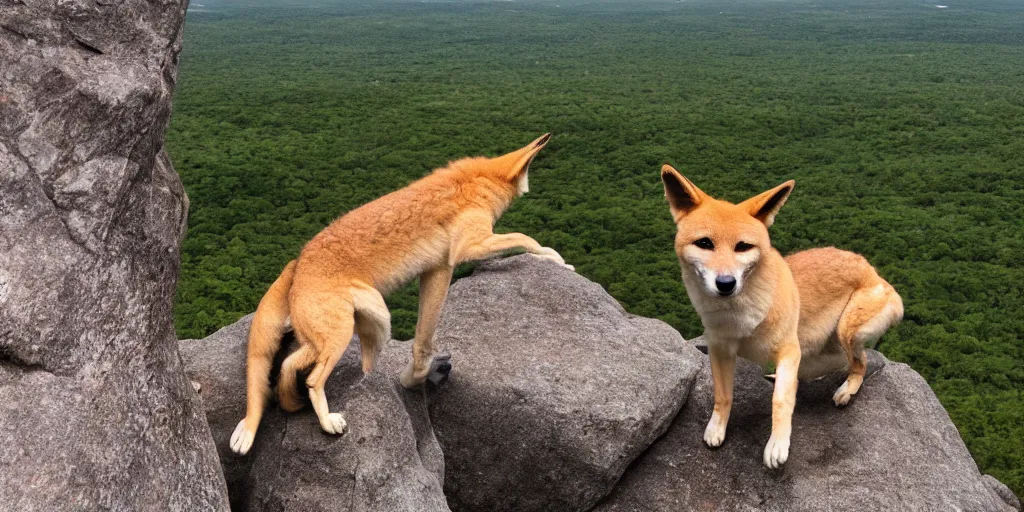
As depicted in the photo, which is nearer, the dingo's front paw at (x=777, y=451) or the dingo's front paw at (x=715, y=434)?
the dingo's front paw at (x=777, y=451)

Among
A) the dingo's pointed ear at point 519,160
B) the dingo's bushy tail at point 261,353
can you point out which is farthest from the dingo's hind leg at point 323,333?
the dingo's pointed ear at point 519,160

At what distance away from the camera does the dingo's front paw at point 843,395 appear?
23.2ft

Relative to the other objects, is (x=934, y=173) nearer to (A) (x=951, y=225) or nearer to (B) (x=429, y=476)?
(A) (x=951, y=225)

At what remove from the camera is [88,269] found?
4504 mm

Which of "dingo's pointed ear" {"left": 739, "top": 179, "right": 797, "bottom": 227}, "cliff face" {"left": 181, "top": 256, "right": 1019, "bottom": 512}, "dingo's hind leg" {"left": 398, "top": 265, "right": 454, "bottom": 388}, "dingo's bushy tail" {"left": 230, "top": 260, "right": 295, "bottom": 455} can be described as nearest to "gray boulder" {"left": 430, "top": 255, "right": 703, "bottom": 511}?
"cliff face" {"left": 181, "top": 256, "right": 1019, "bottom": 512}

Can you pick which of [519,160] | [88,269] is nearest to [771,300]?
[519,160]

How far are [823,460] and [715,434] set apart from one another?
843mm

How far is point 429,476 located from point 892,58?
58085mm

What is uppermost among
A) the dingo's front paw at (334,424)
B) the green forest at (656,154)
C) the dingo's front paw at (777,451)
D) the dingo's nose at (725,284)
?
the dingo's nose at (725,284)

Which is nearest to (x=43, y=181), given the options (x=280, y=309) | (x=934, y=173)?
(x=280, y=309)

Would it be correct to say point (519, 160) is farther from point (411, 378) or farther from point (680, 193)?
point (411, 378)

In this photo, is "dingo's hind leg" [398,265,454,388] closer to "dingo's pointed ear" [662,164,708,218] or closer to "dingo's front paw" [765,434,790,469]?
"dingo's pointed ear" [662,164,708,218]

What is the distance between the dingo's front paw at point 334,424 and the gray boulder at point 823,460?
8.26ft

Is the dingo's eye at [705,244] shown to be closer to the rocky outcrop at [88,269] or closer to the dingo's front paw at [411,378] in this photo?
the dingo's front paw at [411,378]
